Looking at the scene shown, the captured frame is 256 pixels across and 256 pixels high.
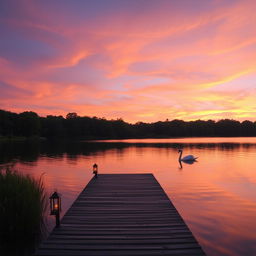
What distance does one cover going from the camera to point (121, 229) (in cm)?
681

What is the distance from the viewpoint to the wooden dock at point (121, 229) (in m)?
5.57

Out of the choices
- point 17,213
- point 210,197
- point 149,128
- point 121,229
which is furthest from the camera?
point 149,128

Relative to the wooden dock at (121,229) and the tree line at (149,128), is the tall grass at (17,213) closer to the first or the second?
the wooden dock at (121,229)

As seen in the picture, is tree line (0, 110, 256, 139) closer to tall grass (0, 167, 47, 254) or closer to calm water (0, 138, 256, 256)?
calm water (0, 138, 256, 256)

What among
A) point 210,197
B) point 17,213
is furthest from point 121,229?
point 210,197

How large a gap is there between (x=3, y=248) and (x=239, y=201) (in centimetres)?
1057

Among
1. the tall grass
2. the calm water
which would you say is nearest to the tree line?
the calm water

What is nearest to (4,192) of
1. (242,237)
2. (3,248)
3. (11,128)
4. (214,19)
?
(3,248)

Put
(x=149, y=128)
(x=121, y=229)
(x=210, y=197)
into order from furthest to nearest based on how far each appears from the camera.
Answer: (x=149, y=128), (x=210, y=197), (x=121, y=229)

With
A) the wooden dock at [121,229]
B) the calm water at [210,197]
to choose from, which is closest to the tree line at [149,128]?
the calm water at [210,197]

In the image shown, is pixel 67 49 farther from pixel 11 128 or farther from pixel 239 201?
pixel 11 128

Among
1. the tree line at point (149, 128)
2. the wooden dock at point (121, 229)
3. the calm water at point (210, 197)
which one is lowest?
the calm water at point (210, 197)

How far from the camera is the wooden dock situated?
18.3ft

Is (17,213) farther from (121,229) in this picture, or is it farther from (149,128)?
(149,128)
